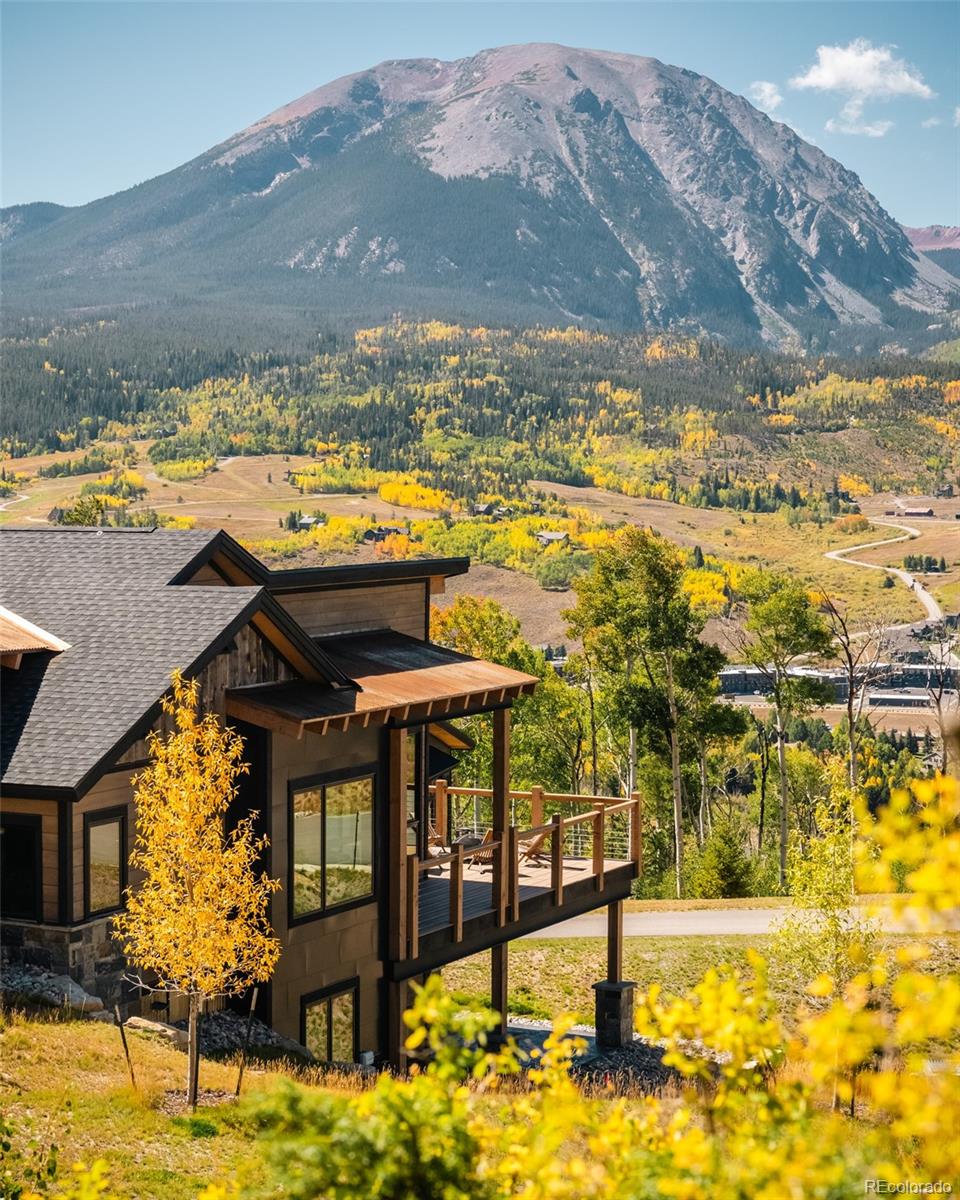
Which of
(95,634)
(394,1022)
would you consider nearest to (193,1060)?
(394,1022)

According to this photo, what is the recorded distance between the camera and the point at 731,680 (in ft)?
483

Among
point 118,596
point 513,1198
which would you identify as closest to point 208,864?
point 118,596

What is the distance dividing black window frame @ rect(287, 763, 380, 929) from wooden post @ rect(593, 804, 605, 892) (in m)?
4.55

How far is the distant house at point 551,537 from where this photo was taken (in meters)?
171

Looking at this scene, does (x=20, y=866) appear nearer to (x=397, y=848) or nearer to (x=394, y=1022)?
(x=397, y=848)

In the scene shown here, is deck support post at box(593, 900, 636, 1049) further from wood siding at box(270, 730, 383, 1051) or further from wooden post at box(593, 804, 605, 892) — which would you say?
wood siding at box(270, 730, 383, 1051)

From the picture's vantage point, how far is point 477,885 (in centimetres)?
2244

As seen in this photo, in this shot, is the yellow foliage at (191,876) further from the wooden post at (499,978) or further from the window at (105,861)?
the wooden post at (499,978)

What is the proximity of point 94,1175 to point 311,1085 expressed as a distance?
890cm

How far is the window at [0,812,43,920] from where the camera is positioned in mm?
16562

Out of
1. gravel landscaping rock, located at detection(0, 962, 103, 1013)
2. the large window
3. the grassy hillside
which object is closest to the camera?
the grassy hillside

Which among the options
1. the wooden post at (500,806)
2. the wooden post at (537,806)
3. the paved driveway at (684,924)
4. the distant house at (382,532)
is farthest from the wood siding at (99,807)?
the distant house at (382,532)

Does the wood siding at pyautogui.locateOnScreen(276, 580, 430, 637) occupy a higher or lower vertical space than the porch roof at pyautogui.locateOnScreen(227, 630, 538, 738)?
higher

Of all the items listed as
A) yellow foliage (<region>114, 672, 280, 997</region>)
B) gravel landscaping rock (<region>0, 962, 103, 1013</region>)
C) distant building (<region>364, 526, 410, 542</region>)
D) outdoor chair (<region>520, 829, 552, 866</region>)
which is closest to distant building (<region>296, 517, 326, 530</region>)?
distant building (<region>364, 526, 410, 542</region>)
